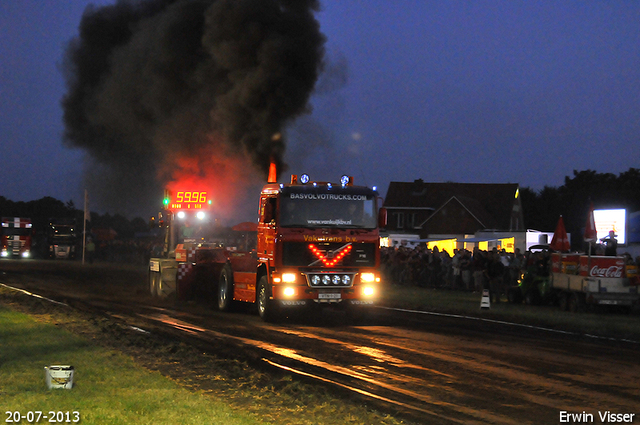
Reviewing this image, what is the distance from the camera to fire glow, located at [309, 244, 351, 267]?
49.6 ft

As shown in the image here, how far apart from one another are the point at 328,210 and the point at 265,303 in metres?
2.43

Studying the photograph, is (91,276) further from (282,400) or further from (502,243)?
(282,400)

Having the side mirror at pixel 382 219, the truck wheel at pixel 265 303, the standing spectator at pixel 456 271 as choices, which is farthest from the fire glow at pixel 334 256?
the standing spectator at pixel 456 271

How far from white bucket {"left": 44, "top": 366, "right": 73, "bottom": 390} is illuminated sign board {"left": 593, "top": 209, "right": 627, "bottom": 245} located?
88.1ft

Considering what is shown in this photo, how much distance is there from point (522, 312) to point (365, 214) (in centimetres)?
544

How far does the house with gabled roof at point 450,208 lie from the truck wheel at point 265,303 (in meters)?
50.8

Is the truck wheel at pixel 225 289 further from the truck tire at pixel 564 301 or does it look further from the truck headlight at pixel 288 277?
the truck tire at pixel 564 301

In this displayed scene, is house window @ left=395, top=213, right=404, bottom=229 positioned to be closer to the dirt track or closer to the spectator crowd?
the spectator crowd

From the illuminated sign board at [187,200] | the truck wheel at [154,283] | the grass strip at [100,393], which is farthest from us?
the truck wheel at [154,283]

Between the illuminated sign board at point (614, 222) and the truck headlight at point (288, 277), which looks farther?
the illuminated sign board at point (614, 222)

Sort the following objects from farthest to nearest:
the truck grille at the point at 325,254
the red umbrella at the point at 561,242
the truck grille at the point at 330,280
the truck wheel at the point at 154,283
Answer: the truck wheel at the point at 154,283, the red umbrella at the point at 561,242, the truck grille at the point at 330,280, the truck grille at the point at 325,254

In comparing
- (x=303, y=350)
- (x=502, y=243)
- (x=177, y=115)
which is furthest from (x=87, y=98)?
(x=303, y=350)

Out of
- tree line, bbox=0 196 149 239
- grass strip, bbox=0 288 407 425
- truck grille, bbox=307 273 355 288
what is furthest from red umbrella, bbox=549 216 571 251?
tree line, bbox=0 196 149 239

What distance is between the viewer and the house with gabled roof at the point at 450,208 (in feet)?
215
